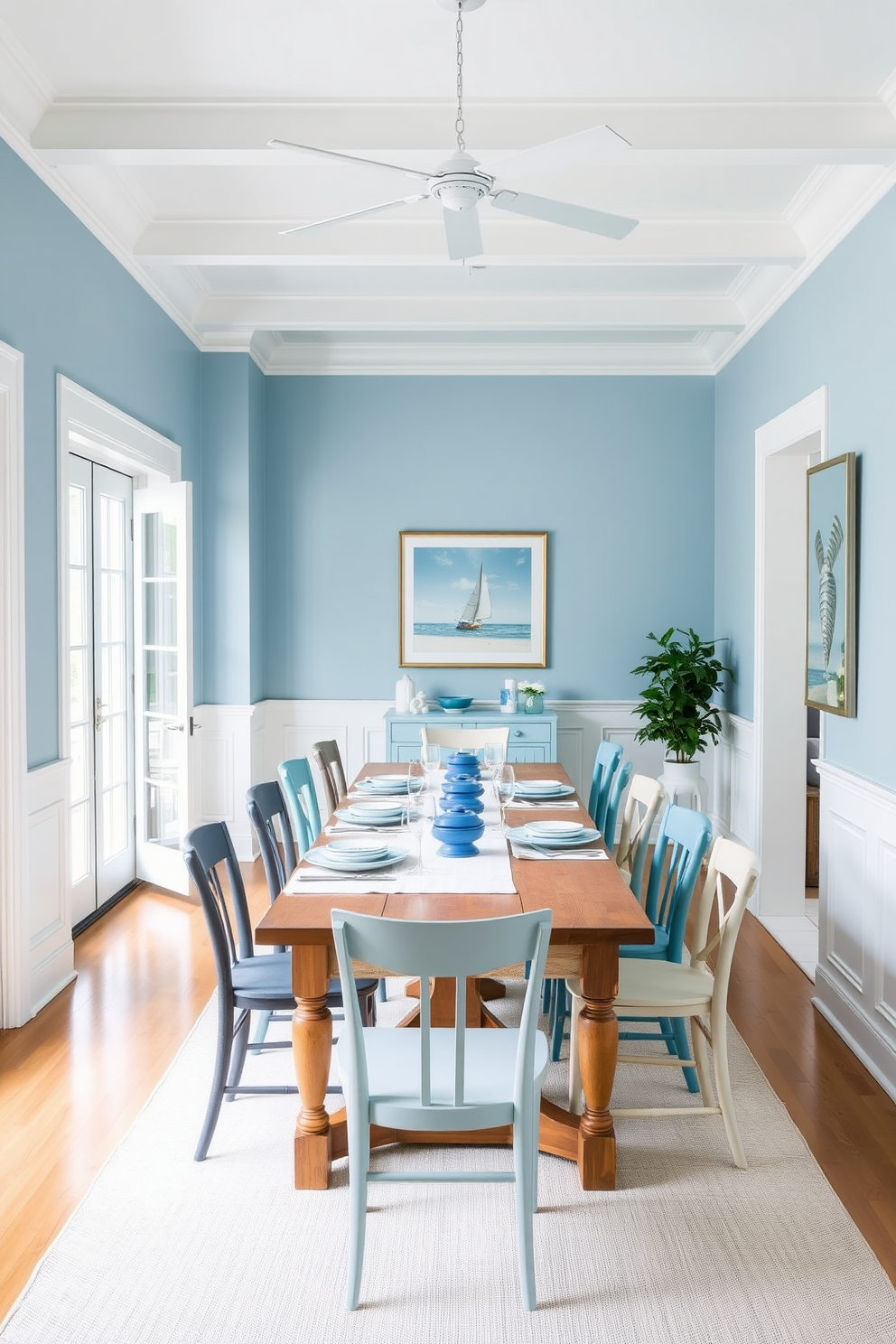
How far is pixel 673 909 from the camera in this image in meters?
2.86

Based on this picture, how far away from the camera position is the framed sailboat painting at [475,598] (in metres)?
6.29

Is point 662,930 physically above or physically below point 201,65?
below

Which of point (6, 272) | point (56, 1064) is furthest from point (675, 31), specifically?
point (56, 1064)

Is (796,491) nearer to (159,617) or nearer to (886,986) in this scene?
(886,986)

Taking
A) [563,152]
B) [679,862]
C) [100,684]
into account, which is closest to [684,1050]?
[679,862]

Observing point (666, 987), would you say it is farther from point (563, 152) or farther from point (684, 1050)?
point (563, 152)

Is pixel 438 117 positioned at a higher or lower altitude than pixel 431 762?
higher

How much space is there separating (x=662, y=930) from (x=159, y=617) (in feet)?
10.7

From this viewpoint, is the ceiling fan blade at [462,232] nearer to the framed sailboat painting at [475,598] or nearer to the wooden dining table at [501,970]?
the wooden dining table at [501,970]

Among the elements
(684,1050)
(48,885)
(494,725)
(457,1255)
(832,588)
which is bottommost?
(457,1255)

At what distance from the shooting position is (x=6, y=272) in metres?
3.26

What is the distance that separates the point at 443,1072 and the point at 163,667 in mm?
3466

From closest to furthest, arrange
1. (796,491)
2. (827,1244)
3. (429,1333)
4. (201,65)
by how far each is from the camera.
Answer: (429,1333) < (827,1244) < (201,65) < (796,491)

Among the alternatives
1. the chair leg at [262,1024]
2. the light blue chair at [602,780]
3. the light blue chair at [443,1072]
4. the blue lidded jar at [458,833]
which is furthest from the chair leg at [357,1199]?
the light blue chair at [602,780]
